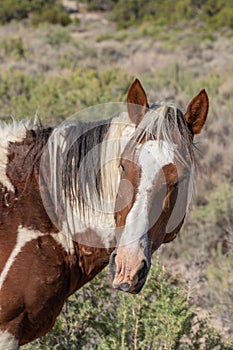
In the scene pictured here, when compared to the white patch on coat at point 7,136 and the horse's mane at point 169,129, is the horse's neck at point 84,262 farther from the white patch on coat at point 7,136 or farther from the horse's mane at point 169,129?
the horse's mane at point 169,129

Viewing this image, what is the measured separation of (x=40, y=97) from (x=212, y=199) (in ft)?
13.6

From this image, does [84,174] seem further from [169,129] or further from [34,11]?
[34,11]

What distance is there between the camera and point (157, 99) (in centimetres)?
1029

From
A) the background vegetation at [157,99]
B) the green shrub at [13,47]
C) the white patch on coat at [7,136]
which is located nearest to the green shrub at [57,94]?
the background vegetation at [157,99]

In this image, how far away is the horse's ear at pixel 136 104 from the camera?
2.59 meters

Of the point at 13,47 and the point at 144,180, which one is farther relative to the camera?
the point at 13,47

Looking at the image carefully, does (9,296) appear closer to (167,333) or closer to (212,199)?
(167,333)

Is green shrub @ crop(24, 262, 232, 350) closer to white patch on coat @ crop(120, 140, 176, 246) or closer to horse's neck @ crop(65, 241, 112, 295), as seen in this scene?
horse's neck @ crop(65, 241, 112, 295)

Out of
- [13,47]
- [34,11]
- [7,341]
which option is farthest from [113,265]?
[34,11]

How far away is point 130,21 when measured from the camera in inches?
1184

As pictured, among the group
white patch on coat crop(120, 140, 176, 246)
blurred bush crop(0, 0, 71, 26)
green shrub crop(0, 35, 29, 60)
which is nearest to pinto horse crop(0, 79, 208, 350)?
white patch on coat crop(120, 140, 176, 246)

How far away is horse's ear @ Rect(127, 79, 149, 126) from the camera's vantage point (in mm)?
2592

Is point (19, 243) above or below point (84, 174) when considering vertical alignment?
below

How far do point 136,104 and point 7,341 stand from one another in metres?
1.19
